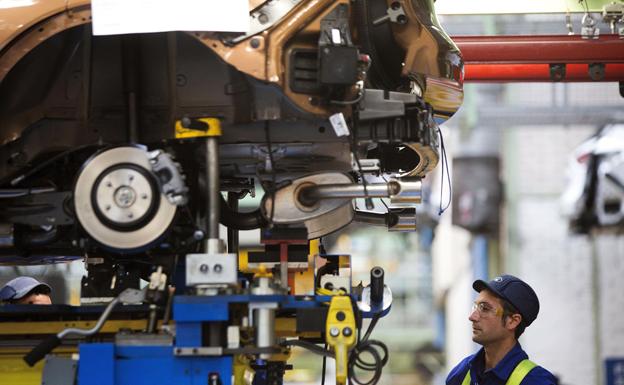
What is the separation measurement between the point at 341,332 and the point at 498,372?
1260 mm

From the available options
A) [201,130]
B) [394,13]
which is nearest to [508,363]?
[394,13]

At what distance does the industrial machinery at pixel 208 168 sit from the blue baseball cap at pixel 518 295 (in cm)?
62

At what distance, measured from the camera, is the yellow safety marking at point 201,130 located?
4.03 m

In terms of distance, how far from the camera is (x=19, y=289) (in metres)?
5.94

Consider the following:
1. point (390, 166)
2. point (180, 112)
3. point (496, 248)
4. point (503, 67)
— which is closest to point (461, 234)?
point (496, 248)

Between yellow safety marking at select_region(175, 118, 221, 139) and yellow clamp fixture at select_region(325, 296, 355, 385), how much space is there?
810mm

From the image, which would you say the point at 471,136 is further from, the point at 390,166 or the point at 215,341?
the point at 215,341

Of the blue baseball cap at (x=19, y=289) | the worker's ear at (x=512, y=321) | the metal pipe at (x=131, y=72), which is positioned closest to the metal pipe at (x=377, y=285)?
the worker's ear at (x=512, y=321)

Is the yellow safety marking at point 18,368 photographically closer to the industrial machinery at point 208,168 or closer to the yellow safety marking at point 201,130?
the industrial machinery at point 208,168

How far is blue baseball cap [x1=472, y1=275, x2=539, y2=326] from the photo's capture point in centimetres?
508

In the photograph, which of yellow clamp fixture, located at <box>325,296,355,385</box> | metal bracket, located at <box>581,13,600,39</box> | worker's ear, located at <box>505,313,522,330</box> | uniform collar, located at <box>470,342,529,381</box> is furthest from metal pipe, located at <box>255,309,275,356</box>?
metal bracket, located at <box>581,13,600,39</box>

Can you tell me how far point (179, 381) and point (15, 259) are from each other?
138cm

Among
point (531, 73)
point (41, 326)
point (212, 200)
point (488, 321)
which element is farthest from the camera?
point (531, 73)

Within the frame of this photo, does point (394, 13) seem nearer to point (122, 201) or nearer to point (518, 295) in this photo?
point (122, 201)
